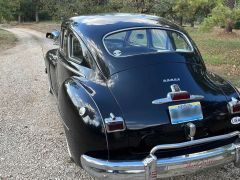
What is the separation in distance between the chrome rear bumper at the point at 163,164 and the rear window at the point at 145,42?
1.38 meters

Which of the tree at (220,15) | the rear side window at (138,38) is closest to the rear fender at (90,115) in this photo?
the rear side window at (138,38)

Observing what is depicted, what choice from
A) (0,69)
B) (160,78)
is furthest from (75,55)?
(0,69)

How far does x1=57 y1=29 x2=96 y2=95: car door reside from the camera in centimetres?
438

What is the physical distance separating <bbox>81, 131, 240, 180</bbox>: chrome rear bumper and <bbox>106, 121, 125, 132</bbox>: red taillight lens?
0.31 metres

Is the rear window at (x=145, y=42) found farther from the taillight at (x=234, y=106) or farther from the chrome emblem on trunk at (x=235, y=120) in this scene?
the chrome emblem on trunk at (x=235, y=120)

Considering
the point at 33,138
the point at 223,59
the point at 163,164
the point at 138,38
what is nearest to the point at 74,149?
the point at 163,164

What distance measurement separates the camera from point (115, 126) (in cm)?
346

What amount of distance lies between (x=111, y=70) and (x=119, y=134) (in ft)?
2.90

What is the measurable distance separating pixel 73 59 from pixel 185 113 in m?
1.89

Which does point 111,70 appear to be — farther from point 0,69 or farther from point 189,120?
point 0,69

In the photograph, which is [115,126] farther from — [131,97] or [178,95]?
[178,95]

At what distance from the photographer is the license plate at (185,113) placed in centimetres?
362

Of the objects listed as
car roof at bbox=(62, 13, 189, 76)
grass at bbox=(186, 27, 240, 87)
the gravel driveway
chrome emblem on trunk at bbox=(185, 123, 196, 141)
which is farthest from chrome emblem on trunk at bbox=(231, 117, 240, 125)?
grass at bbox=(186, 27, 240, 87)

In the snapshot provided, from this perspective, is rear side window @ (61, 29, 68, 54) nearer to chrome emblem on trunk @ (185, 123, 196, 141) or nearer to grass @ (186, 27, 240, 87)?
chrome emblem on trunk @ (185, 123, 196, 141)
